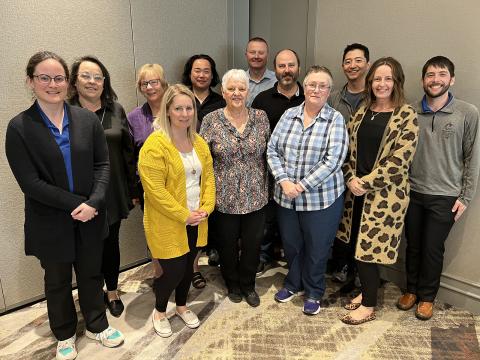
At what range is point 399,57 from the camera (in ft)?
8.93

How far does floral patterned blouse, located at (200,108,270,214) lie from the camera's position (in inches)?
91.3

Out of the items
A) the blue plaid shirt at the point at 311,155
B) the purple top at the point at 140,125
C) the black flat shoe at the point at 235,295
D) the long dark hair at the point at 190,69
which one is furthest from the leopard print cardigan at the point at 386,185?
the purple top at the point at 140,125

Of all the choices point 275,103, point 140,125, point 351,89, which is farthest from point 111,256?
point 351,89

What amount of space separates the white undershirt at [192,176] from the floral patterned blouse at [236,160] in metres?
0.20

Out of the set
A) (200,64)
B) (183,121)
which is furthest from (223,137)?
(200,64)

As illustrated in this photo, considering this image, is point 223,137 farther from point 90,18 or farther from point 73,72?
point 90,18

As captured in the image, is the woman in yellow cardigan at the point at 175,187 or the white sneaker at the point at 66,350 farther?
the white sneaker at the point at 66,350

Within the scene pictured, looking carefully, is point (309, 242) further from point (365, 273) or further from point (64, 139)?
point (64, 139)

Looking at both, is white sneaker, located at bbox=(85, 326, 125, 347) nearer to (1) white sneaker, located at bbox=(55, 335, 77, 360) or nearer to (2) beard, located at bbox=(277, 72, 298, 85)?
(1) white sneaker, located at bbox=(55, 335, 77, 360)

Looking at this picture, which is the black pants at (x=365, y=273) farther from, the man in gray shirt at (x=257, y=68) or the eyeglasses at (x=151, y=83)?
the eyeglasses at (x=151, y=83)

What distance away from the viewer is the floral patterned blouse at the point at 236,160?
91.3 inches

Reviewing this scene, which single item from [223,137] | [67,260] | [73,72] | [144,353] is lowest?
[144,353]

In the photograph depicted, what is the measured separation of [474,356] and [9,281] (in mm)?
2891

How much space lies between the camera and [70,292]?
209cm
